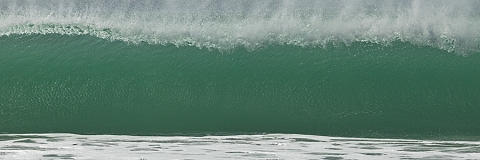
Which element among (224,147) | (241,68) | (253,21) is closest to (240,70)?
(241,68)

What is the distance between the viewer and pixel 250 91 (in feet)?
28.5

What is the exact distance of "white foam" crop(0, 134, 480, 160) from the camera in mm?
7160

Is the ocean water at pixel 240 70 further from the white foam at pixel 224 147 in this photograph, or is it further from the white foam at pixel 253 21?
the white foam at pixel 224 147

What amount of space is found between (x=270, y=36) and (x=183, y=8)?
113cm

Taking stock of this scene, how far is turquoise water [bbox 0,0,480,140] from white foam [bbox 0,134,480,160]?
0.42m

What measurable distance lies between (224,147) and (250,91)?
4.24 ft

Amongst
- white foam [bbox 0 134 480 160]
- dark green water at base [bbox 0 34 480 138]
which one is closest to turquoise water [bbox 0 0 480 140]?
dark green water at base [bbox 0 34 480 138]

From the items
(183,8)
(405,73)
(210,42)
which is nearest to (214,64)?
(210,42)

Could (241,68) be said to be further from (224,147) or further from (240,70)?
(224,147)

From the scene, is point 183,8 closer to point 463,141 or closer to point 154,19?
point 154,19

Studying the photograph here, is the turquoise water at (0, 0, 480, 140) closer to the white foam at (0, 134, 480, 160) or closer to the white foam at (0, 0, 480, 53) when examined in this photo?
the white foam at (0, 0, 480, 53)

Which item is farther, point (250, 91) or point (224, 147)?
point (250, 91)

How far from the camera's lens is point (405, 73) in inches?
343

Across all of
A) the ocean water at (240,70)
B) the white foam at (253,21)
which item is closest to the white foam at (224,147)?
the ocean water at (240,70)
